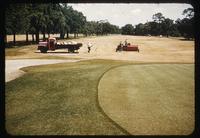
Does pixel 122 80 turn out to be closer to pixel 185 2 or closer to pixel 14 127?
pixel 14 127

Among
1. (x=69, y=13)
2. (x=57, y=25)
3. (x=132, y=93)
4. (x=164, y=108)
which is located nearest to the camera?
(x=164, y=108)

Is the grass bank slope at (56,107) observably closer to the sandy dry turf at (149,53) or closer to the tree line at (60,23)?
the tree line at (60,23)

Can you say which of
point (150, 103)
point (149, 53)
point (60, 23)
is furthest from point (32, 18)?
point (150, 103)

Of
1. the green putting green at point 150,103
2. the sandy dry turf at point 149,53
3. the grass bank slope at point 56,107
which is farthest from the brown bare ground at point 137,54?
the grass bank slope at point 56,107

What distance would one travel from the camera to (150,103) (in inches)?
442

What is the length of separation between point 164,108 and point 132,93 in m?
2.54

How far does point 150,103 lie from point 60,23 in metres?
53.6

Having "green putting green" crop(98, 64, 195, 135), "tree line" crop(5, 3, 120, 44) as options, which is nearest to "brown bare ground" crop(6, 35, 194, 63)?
"tree line" crop(5, 3, 120, 44)

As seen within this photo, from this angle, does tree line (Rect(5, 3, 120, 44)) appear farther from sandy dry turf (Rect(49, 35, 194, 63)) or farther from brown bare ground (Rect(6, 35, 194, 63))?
A: sandy dry turf (Rect(49, 35, 194, 63))

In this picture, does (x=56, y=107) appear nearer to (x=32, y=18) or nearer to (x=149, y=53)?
(x=149, y=53)

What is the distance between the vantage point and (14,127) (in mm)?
9609

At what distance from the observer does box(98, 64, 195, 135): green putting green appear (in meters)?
8.78

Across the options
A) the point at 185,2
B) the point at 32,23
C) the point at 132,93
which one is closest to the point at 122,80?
the point at 132,93
